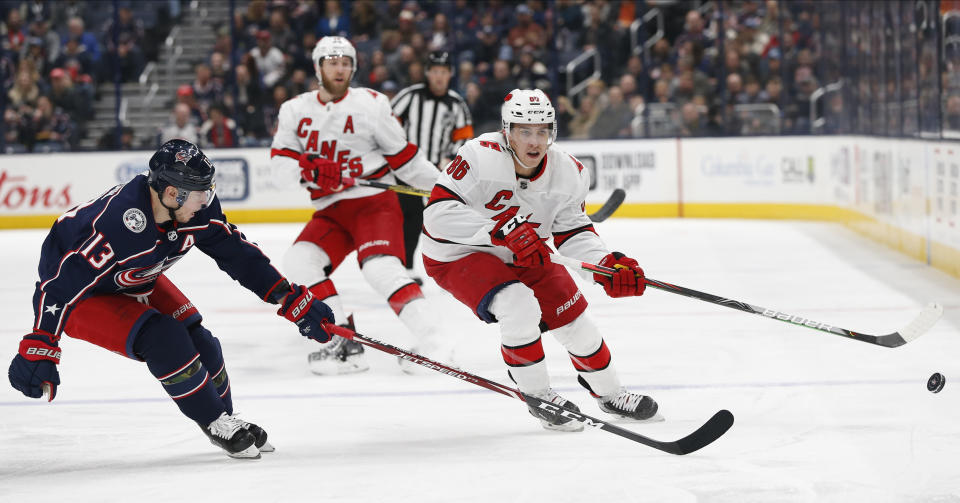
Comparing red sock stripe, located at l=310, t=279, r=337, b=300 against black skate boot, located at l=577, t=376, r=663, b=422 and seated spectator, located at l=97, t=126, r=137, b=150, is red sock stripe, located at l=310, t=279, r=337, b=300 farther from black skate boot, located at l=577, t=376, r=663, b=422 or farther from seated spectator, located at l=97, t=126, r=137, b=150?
seated spectator, located at l=97, t=126, r=137, b=150

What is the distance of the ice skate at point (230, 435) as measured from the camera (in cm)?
305

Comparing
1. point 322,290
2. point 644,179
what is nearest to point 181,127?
point 644,179

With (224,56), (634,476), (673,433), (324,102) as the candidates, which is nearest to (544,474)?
(634,476)

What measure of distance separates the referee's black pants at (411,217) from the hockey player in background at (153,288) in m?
3.07

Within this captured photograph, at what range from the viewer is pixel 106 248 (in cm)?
281

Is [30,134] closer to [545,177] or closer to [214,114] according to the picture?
[214,114]

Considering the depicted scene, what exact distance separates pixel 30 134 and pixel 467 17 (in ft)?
13.5

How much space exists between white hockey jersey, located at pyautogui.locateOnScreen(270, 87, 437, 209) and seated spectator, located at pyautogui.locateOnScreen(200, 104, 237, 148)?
234 inches

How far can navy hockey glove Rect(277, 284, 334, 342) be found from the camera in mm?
3127

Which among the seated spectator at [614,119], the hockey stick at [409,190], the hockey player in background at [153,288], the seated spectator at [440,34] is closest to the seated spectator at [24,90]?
the seated spectator at [440,34]

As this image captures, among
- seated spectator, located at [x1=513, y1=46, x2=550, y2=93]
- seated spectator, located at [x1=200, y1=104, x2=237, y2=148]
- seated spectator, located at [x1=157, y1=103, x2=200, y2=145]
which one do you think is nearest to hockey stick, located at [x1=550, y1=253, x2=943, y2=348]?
seated spectator, located at [x1=513, y1=46, x2=550, y2=93]

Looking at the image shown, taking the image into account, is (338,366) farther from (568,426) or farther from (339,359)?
(568,426)

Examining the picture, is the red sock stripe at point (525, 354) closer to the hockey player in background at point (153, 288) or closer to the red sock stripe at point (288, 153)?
the hockey player in background at point (153, 288)

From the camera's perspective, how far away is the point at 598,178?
33.4 ft
